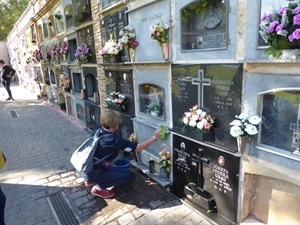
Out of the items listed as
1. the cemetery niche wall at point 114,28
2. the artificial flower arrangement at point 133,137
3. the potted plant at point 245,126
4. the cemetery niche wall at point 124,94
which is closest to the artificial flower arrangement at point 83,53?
the cemetery niche wall at point 114,28

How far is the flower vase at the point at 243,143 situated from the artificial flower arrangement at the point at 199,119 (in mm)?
363

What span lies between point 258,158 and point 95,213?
7.04 ft

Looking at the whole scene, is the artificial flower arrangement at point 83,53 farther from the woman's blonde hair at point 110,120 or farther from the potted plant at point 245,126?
the potted plant at point 245,126

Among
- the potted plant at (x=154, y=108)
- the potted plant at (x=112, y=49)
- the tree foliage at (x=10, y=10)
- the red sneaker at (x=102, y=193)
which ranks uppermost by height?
the tree foliage at (x=10, y=10)

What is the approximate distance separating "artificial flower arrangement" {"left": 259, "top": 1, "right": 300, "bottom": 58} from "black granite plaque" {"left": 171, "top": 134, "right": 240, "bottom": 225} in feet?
4.09

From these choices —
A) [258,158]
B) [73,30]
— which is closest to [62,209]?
[258,158]

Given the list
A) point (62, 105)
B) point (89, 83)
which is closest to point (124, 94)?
point (89, 83)

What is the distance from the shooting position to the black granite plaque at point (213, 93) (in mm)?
2438

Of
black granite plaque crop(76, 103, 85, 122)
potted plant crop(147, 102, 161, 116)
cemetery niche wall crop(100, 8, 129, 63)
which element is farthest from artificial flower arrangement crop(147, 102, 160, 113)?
black granite plaque crop(76, 103, 85, 122)

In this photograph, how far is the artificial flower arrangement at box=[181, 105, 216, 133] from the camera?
268 centimetres

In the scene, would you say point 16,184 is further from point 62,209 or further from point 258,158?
point 258,158

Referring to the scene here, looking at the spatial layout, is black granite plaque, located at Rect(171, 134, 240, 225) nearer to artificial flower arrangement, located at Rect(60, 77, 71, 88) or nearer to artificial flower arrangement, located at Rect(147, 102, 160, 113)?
artificial flower arrangement, located at Rect(147, 102, 160, 113)

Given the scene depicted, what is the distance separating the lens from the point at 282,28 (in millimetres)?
1723

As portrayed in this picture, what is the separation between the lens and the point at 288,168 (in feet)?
6.97
